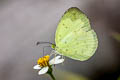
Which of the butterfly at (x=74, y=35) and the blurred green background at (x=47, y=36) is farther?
the blurred green background at (x=47, y=36)

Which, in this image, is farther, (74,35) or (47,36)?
(47,36)

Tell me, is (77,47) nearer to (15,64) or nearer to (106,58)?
(106,58)

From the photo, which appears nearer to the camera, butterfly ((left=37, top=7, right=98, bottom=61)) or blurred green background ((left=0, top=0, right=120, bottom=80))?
butterfly ((left=37, top=7, right=98, bottom=61))

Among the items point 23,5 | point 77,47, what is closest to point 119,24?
point 23,5
